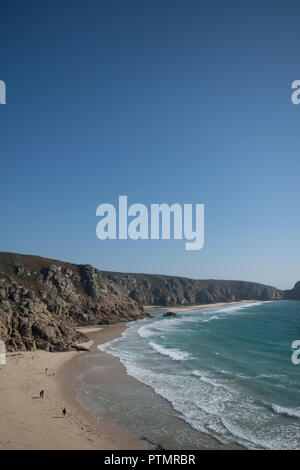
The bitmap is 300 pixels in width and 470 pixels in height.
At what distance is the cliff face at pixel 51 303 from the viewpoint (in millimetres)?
42356

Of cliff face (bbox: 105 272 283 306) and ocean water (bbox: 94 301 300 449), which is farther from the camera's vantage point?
cliff face (bbox: 105 272 283 306)

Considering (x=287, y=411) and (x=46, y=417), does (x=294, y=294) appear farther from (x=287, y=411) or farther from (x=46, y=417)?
(x=46, y=417)

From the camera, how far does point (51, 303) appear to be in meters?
66.9

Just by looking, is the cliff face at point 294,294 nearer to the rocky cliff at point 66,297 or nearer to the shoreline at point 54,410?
the rocky cliff at point 66,297

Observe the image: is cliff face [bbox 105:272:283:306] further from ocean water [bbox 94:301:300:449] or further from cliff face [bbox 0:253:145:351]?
ocean water [bbox 94:301:300:449]

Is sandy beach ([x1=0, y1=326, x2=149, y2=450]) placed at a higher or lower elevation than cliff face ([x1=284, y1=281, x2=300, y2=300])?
higher

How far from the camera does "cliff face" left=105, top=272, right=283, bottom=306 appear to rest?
136250mm

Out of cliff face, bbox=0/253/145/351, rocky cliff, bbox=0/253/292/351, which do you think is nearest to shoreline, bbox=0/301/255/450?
cliff face, bbox=0/253/145/351

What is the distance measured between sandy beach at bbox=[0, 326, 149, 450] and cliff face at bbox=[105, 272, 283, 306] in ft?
323

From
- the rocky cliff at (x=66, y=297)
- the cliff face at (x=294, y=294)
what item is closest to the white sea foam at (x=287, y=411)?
the rocky cliff at (x=66, y=297)

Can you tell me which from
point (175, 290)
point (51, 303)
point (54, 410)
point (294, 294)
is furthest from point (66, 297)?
point (294, 294)

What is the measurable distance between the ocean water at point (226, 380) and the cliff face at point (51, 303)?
31.6ft
